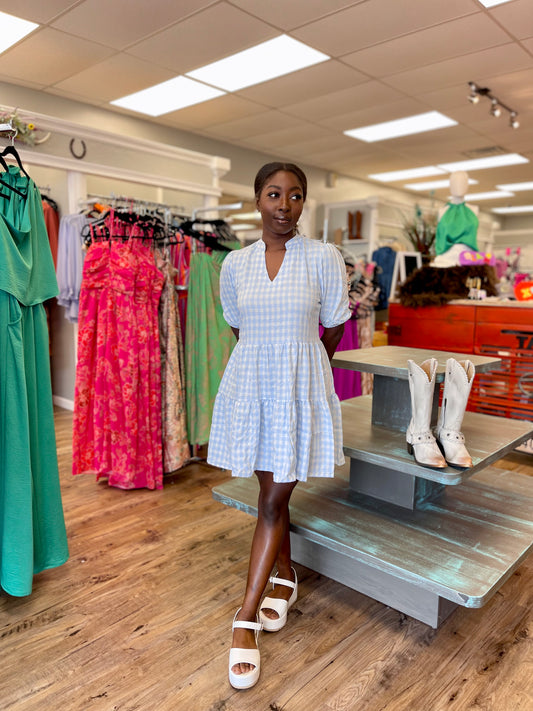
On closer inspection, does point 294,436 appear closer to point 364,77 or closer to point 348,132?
point 364,77

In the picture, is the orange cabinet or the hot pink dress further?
the orange cabinet

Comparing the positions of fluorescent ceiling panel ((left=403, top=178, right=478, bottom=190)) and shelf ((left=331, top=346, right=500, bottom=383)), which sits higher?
fluorescent ceiling panel ((left=403, top=178, right=478, bottom=190))

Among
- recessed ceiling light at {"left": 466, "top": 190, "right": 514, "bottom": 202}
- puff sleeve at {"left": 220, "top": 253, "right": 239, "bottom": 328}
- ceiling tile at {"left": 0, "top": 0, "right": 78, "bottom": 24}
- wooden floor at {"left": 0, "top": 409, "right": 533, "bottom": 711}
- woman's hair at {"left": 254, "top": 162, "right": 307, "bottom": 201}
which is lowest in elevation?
wooden floor at {"left": 0, "top": 409, "right": 533, "bottom": 711}

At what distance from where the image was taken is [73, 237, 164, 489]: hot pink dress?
2824mm

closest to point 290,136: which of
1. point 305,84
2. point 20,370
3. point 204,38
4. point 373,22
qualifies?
point 305,84

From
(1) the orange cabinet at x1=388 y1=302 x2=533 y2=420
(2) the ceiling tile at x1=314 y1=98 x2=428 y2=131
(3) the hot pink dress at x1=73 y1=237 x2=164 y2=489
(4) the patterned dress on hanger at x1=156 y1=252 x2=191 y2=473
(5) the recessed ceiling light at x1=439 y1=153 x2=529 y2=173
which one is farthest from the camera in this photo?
(5) the recessed ceiling light at x1=439 y1=153 x2=529 y2=173

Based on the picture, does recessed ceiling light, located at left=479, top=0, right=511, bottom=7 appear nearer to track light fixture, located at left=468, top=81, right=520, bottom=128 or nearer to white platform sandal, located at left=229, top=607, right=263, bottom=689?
track light fixture, located at left=468, top=81, right=520, bottom=128

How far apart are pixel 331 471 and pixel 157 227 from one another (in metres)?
1.94

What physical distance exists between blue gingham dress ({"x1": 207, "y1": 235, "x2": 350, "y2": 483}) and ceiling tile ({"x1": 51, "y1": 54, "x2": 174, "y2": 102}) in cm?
329

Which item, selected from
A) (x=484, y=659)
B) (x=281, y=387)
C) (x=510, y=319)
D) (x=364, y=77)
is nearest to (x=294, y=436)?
(x=281, y=387)

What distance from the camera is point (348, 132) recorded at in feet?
19.1

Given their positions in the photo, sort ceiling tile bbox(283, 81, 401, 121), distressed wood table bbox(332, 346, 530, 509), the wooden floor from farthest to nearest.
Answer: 1. ceiling tile bbox(283, 81, 401, 121)
2. distressed wood table bbox(332, 346, 530, 509)
3. the wooden floor

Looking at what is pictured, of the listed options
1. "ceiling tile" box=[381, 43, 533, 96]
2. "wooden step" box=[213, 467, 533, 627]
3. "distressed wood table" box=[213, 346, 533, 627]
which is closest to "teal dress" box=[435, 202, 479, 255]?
"ceiling tile" box=[381, 43, 533, 96]

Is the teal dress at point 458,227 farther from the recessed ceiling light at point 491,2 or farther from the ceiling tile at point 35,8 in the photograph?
the ceiling tile at point 35,8
